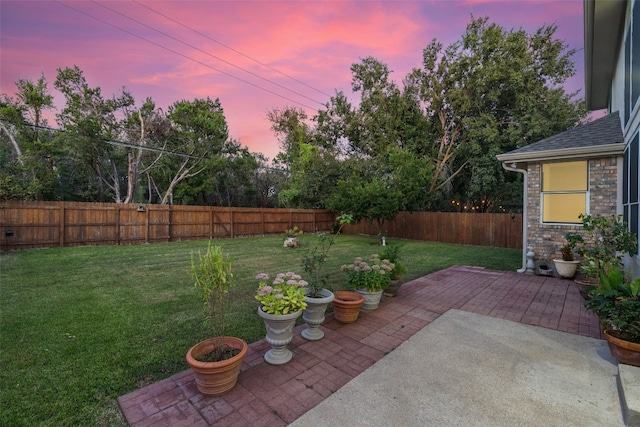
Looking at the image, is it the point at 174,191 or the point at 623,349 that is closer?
the point at 623,349

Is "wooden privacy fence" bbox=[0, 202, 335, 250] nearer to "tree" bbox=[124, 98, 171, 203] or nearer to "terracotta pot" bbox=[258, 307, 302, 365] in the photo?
"tree" bbox=[124, 98, 171, 203]

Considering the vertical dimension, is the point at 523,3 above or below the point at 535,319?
above

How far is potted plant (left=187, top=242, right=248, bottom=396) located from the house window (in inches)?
290

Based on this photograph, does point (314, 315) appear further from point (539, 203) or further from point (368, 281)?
point (539, 203)

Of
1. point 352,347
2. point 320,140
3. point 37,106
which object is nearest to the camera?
point 352,347

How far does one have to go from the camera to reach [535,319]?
12.4 ft

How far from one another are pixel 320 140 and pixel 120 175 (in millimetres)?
12707

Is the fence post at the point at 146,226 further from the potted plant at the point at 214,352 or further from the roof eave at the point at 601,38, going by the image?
the roof eave at the point at 601,38

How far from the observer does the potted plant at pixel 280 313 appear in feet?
8.21

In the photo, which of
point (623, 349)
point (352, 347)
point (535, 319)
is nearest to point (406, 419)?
point (352, 347)

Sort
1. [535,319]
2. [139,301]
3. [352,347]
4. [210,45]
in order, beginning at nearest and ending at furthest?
[352,347], [535,319], [139,301], [210,45]

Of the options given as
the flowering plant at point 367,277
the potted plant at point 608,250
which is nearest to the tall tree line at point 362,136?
the potted plant at point 608,250

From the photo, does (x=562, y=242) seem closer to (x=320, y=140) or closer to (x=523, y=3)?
(x=523, y=3)

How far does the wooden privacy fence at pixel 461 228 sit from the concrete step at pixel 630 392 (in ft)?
34.1
